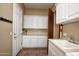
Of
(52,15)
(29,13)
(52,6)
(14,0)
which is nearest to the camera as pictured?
(14,0)

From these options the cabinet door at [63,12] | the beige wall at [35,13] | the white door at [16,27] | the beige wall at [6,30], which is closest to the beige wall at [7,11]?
the beige wall at [6,30]

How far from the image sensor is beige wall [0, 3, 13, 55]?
464 centimetres

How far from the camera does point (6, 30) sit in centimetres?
471

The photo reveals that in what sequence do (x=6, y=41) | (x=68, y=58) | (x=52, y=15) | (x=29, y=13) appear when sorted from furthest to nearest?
(x=29, y=13)
(x=52, y=15)
(x=6, y=41)
(x=68, y=58)

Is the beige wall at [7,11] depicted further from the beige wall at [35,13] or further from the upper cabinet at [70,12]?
the beige wall at [35,13]

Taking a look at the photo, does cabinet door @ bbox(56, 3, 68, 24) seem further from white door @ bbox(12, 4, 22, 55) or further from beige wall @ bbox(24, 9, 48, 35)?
beige wall @ bbox(24, 9, 48, 35)

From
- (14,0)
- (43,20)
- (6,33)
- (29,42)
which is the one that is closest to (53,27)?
(43,20)

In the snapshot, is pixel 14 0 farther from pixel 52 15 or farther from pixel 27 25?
pixel 27 25

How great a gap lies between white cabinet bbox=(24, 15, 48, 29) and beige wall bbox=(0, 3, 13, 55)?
262cm

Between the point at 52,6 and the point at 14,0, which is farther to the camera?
the point at 52,6

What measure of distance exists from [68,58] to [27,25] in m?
6.75

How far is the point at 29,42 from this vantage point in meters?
7.09

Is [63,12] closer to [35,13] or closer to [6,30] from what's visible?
[6,30]

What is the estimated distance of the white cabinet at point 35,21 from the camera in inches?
287
